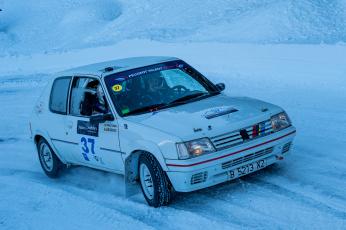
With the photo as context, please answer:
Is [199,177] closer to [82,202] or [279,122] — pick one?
[279,122]

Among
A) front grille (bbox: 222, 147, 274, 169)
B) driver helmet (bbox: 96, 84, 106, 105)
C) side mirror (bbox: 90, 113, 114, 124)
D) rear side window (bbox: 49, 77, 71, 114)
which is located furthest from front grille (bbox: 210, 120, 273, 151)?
rear side window (bbox: 49, 77, 71, 114)

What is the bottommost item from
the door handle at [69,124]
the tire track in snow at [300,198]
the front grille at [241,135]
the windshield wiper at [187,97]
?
the tire track in snow at [300,198]

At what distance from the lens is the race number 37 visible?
709 centimetres

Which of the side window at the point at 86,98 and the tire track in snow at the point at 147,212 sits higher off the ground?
the side window at the point at 86,98

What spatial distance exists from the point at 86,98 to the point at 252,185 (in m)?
2.27

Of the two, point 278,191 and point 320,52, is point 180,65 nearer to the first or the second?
point 278,191

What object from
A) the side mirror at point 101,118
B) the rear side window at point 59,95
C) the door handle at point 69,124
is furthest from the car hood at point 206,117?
the rear side window at point 59,95

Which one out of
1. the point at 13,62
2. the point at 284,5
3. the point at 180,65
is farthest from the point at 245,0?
the point at 180,65

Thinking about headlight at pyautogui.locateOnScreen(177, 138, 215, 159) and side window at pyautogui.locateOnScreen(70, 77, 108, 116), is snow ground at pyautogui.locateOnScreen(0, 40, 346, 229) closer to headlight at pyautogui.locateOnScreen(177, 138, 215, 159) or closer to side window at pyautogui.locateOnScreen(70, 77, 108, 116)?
headlight at pyautogui.locateOnScreen(177, 138, 215, 159)

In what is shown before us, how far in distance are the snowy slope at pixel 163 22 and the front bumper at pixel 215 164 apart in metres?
9.69

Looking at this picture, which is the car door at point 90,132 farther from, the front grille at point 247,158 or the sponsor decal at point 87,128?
the front grille at point 247,158

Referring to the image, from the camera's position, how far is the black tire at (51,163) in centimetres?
823

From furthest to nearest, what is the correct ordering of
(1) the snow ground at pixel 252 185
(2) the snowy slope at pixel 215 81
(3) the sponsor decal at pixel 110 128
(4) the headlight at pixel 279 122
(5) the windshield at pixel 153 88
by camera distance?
(5) the windshield at pixel 153 88
(3) the sponsor decal at pixel 110 128
(4) the headlight at pixel 279 122
(2) the snowy slope at pixel 215 81
(1) the snow ground at pixel 252 185

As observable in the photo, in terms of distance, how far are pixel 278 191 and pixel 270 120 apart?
0.75m
